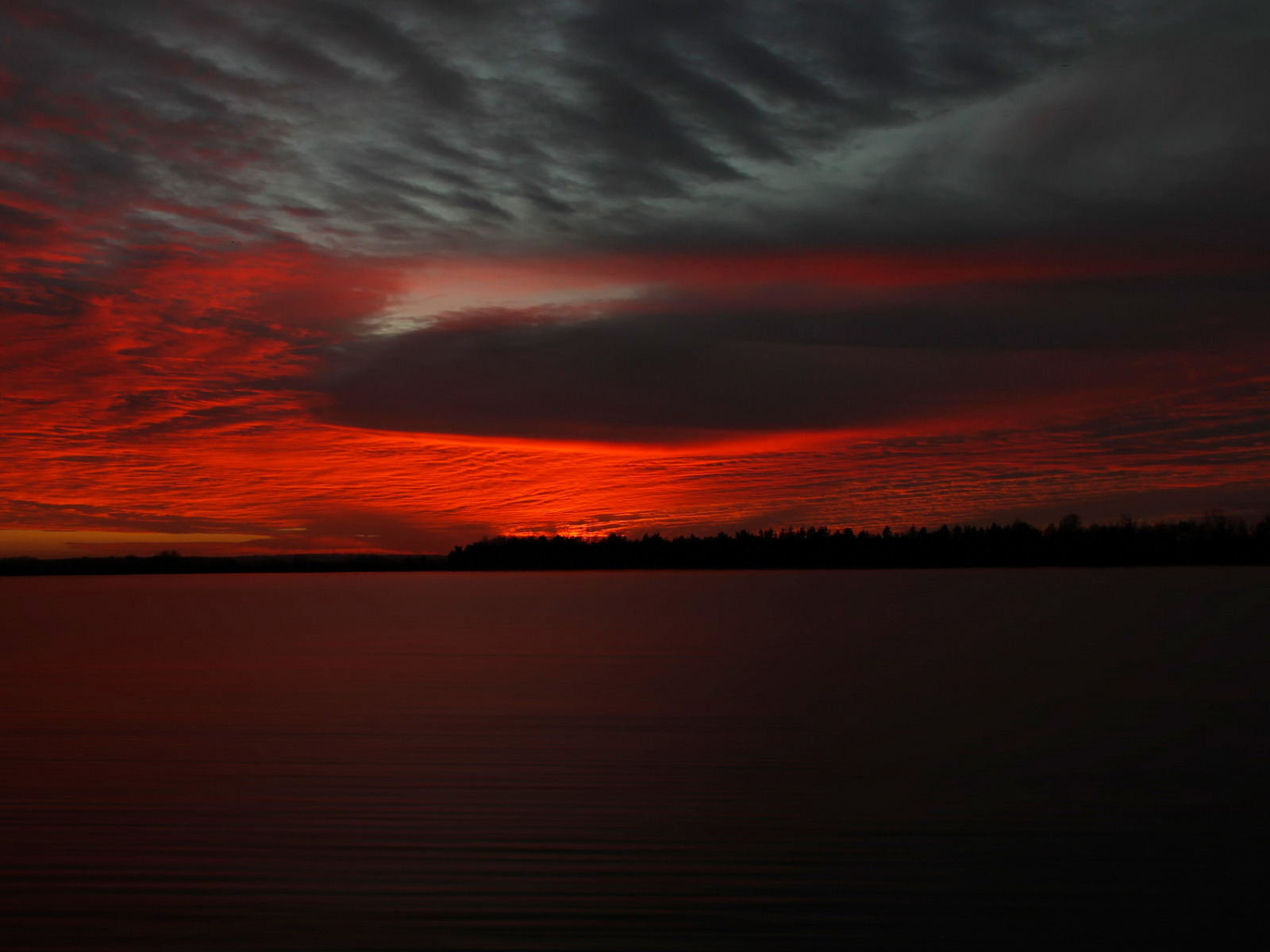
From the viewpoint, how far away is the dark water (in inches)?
352

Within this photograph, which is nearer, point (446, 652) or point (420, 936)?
point (420, 936)

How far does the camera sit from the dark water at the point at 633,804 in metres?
8.94

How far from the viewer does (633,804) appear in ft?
42.9

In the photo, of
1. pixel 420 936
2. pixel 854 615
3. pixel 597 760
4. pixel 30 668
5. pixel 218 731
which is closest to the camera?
pixel 420 936

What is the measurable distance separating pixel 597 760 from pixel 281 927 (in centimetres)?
782

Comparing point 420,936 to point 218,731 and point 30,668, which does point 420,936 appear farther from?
point 30,668

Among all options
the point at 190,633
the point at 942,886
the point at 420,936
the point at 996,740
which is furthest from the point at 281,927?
the point at 190,633

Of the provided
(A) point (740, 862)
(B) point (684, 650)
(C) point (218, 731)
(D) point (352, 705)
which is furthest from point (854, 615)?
(A) point (740, 862)

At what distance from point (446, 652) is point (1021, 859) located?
27.2 metres

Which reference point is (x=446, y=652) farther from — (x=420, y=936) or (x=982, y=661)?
(x=420, y=936)

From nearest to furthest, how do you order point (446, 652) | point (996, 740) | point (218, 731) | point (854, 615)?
point (996, 740)
point (218, 731)
point (446, 652)
point (854, 615)

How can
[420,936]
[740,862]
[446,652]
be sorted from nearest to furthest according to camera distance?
[420,936] < [740,862] < [446,652]

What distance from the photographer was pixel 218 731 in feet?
60.8

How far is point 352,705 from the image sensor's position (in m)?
22.2
